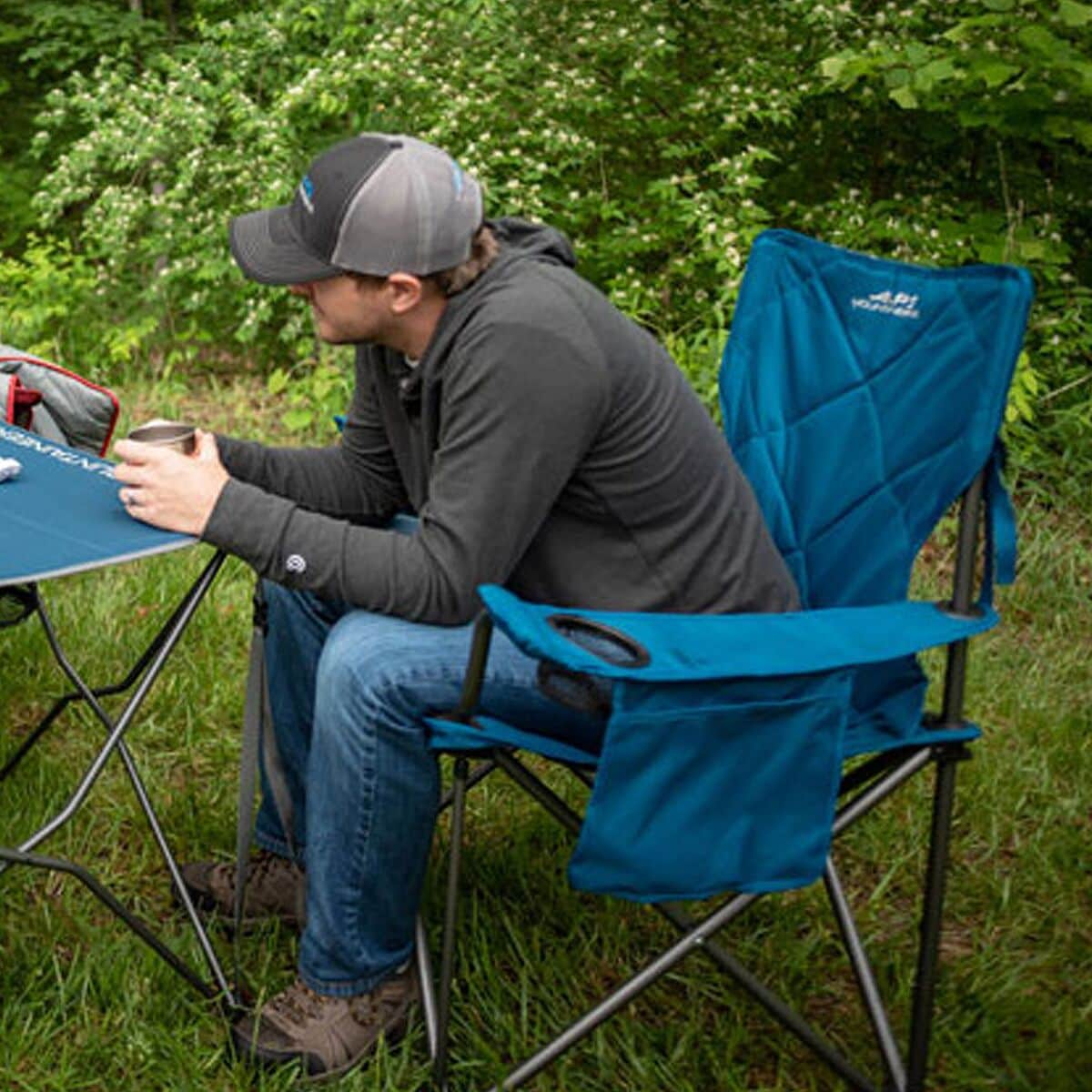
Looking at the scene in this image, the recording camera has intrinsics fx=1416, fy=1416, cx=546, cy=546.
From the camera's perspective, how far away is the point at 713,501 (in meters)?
1.82

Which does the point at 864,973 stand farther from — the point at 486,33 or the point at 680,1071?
the point at 486,33

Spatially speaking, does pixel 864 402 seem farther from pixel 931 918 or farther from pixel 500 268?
pixel 931 918

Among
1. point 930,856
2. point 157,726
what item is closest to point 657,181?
point 157,726

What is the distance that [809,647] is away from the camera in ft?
4.95

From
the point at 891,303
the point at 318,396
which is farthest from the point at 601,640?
the point at 318,396

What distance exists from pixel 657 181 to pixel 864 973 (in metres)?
3.07

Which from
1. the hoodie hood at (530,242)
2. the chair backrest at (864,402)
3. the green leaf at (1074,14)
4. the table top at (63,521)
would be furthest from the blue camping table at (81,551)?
the green leaf at (1074,14)

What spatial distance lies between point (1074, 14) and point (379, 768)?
8.18 feet

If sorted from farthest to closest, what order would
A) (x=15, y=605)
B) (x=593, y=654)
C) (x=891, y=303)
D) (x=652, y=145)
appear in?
1. (x=652, y=145)
2. (x=15, y=605)
3. (x=891, y=303)
4. (x=593, y=654)

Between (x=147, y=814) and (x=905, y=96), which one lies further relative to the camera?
(x=905, y=96)

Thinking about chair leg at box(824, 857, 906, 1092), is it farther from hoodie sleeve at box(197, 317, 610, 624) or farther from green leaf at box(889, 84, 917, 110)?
green leaf at box(889, 84, 917, 110)

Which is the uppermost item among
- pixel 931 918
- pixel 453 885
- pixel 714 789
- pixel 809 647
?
pixel 809 647

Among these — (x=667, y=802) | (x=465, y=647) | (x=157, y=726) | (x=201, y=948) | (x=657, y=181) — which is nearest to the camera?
(x=667, y=802)

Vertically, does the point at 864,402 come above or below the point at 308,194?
below
